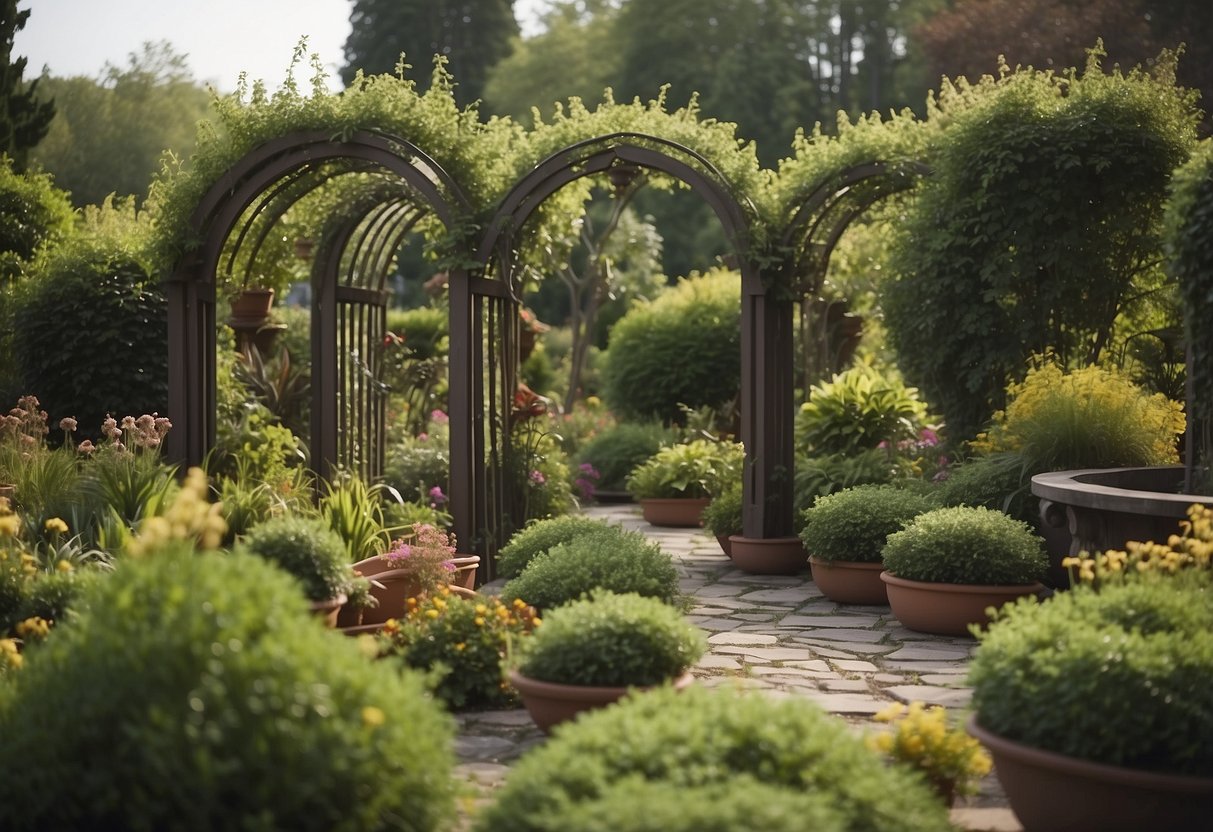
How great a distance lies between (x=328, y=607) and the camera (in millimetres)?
4934

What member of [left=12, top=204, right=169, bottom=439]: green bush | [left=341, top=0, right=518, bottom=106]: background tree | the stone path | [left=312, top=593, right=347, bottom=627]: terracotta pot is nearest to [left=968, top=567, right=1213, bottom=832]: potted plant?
the stone path

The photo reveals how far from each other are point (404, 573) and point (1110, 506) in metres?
3.14

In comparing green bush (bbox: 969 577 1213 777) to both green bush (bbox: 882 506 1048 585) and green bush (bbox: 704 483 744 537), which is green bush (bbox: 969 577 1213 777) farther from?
green bush (bbox: 704 483 744 537)

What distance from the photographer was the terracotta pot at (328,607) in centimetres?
490

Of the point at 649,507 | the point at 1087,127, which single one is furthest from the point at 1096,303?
the point at 649,507

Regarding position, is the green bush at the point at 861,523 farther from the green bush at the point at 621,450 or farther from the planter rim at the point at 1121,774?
the green bush at the point at 621,450

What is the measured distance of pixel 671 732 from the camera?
10.00 feet

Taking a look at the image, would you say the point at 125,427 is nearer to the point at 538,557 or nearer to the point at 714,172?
the point at 538,557

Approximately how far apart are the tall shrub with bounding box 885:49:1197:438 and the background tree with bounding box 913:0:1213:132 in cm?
757

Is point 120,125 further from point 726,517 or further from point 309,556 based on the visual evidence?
point 309,556

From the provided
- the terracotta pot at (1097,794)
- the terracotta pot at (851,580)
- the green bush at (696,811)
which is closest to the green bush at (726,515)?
the terracotta pot at (851,580)

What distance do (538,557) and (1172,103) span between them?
16.9ft

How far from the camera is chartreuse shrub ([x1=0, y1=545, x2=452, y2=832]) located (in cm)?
271

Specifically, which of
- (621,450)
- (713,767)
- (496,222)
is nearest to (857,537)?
(496,222)
